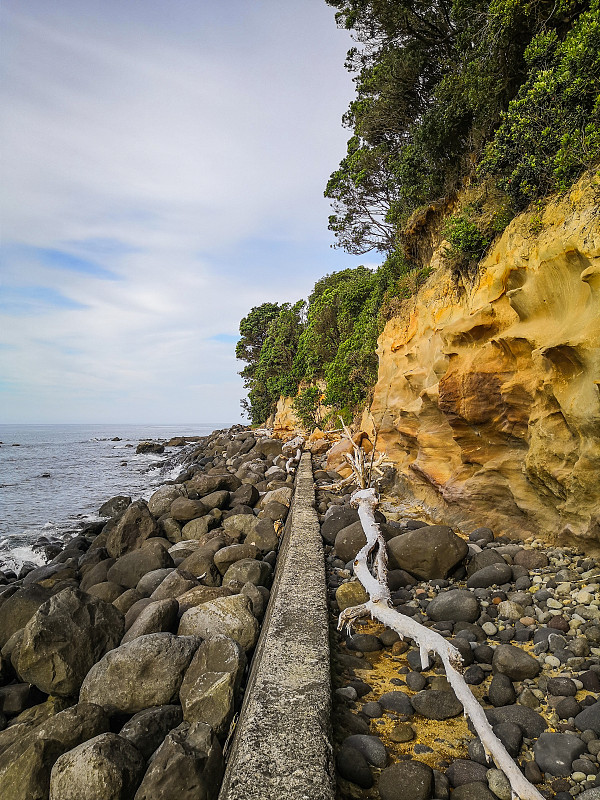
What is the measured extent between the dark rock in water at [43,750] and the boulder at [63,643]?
76 centimetres

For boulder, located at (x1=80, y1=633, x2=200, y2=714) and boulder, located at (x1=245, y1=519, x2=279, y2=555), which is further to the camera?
boulder, located at (x1=245, y1=519, x2=279, y2=555)

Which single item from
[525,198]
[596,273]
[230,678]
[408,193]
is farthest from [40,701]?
[408,193]

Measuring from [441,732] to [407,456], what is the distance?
24.6 ft

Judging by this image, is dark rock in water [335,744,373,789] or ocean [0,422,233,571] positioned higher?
dark rock in water [335,744,373,789]

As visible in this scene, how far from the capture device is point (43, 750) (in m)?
2.85

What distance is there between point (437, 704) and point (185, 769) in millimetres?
1667

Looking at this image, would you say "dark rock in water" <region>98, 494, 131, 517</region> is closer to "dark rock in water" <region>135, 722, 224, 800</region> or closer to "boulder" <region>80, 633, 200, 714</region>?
"boulder" <region>80, 633, 200, 714</region>

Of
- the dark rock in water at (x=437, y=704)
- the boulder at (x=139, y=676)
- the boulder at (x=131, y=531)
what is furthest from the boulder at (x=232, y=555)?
the dark rock in water at (x=437, y=704)

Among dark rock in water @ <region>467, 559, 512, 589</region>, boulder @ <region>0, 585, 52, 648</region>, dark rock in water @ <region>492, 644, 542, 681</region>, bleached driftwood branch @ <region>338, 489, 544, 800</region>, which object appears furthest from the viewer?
boulder @ <region>0, 585, 52, 648</region>

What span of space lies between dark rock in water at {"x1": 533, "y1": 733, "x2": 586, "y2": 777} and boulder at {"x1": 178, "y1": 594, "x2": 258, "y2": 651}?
2.49 meters

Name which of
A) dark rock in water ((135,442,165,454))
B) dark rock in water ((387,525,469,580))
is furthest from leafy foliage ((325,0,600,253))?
dark rock in water ((135,442,165,454))

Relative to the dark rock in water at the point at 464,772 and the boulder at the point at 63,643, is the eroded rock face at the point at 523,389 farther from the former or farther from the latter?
the boulder at the point at 63,643

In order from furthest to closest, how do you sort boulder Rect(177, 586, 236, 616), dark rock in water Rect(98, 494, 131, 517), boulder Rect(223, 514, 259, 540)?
dark rock in water Rect(98, 494, 131, 517), boulder Rect(223, 514, 259, 540), boulder Rect(177, 586, 236, 616)

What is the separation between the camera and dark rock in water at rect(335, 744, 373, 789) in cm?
243
